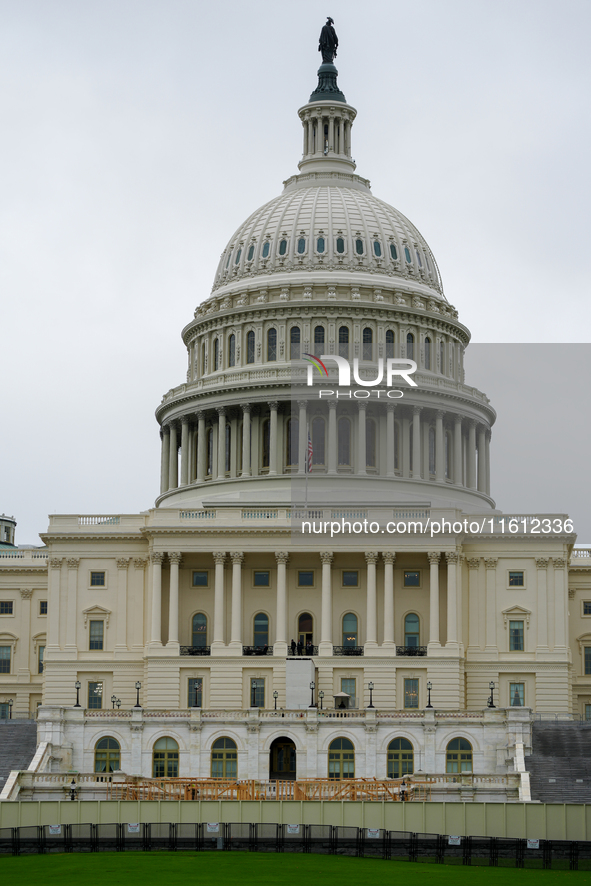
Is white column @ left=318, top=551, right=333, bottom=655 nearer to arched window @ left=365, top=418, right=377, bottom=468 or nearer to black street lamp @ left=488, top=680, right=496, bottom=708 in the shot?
black street lamp @ left=488, top=680, right=496, bottom=708

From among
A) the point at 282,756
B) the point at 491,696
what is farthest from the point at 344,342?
the point at 282,756

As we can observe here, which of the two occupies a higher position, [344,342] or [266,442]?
[344,342]

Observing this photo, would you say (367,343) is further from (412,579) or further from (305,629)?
(305,629)

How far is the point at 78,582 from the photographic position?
124m

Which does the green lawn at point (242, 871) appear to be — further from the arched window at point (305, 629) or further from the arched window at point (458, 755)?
the arched window at point (305, 629)

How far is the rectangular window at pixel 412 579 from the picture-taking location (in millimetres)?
123062

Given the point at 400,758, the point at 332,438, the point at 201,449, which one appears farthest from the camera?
the point at 201,449

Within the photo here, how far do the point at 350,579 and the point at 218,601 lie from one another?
9246 millimetres

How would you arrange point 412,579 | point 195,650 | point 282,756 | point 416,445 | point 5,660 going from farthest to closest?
point 5,660, point 416,445, point 412,579, point 195,650, point 282,756

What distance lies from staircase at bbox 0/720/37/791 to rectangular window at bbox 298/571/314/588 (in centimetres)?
2254

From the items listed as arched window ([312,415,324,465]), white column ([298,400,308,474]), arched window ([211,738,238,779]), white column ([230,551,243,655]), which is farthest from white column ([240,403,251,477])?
arched window ([211,738,238,779])

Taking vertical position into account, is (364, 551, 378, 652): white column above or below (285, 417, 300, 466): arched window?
below

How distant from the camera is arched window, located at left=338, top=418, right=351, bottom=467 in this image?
140 m

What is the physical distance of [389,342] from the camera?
476 feet
